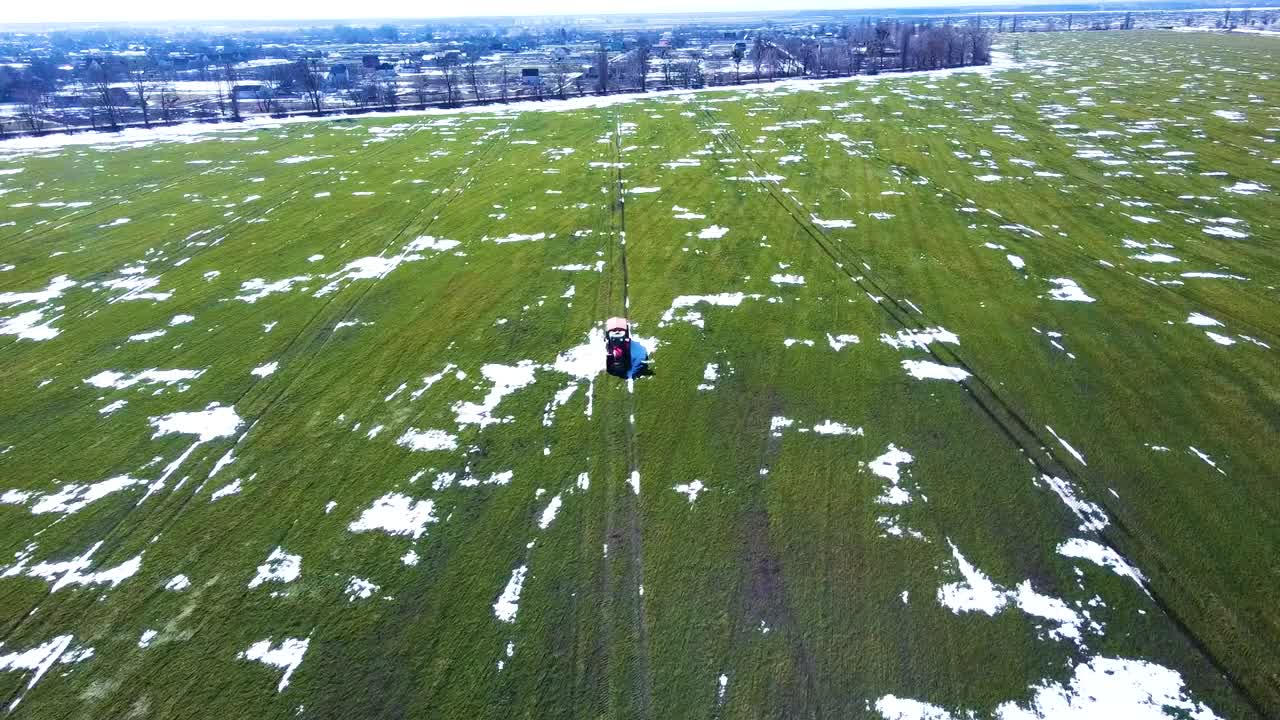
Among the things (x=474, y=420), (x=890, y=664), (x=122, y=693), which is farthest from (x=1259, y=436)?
(x=122, y=693)

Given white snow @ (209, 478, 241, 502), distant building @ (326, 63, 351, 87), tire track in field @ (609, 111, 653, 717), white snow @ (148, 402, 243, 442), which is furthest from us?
distant building @ (326, 63, 351, 87)

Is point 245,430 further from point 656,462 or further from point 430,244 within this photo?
point 430,244

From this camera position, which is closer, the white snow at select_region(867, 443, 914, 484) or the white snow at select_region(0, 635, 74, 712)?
the white snow at select_region(0, 635, 74, 712)

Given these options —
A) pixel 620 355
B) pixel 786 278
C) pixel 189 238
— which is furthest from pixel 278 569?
pixel 189 238

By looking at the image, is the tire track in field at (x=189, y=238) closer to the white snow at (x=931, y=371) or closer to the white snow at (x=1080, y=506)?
the white snow at (x=931, y=371)

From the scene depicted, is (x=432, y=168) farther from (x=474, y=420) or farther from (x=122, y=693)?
(x=122, y=693)

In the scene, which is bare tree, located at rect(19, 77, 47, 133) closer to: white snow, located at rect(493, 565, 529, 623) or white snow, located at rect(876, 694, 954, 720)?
white snow, located at rect(493, 565, 529, 623)

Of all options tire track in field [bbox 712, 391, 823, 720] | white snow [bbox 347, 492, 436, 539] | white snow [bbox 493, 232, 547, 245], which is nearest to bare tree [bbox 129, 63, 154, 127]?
white snow [bbox 493, 232, 547, 245]
